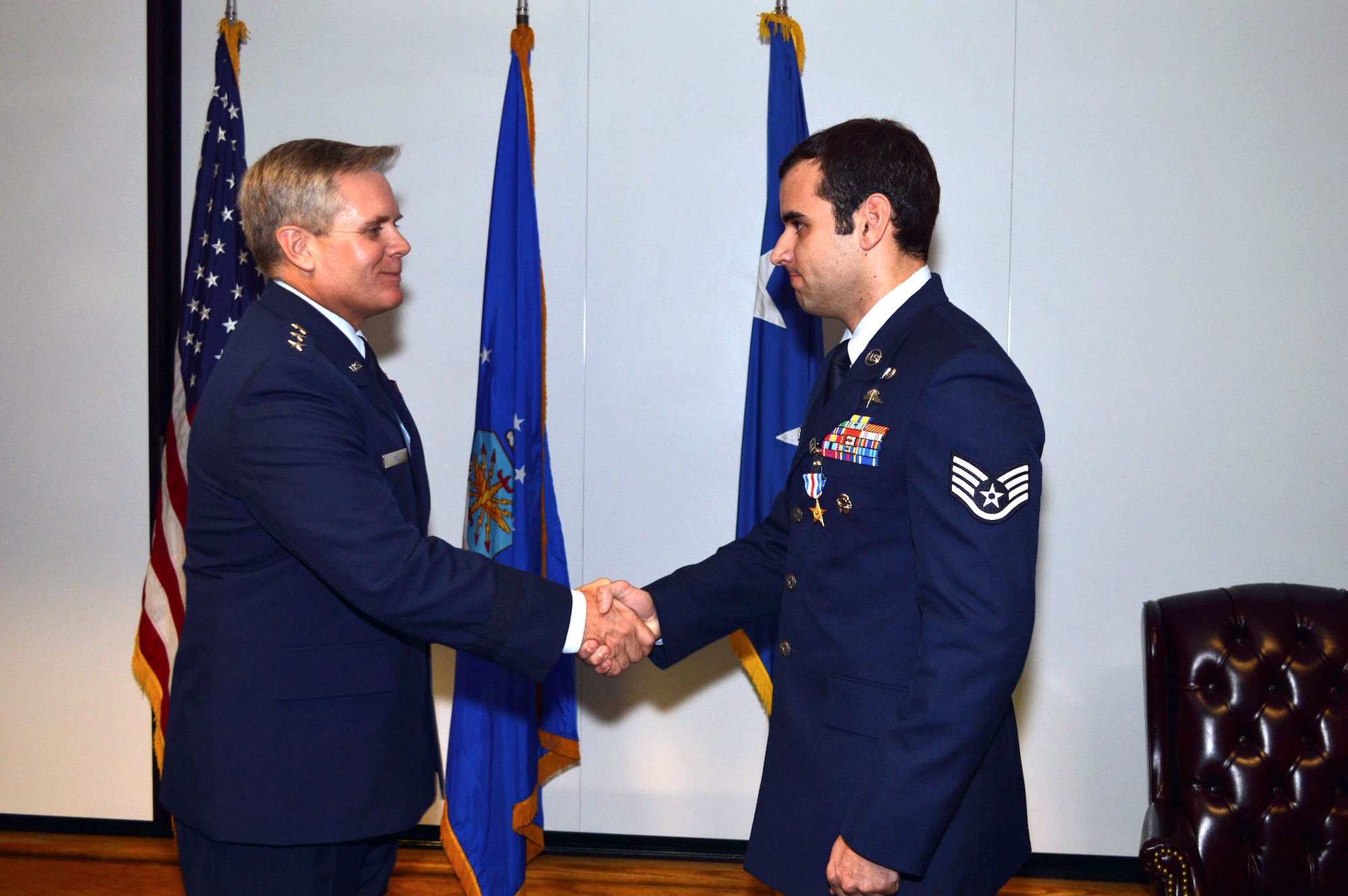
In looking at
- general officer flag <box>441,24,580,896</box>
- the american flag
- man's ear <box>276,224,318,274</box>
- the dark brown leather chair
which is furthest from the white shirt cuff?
the american flag

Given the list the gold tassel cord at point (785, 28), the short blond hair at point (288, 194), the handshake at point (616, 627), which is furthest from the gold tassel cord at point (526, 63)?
the handshake at point (616, 627)

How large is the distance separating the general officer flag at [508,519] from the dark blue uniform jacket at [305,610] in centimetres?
100

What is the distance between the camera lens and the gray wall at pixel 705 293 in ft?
10.1

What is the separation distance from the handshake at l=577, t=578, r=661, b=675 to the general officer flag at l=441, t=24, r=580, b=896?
723 mm

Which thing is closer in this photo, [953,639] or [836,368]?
[953,639]

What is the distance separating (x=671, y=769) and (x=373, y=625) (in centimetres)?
166

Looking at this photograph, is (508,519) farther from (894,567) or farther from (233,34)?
(233,34)

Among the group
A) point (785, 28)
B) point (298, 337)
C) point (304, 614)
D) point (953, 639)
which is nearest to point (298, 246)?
point (298, 337)

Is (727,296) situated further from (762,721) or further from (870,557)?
(870,557)

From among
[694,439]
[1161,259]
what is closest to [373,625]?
[694,439]

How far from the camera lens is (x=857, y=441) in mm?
1696

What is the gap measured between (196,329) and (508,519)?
1.07 m

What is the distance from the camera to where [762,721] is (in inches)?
128

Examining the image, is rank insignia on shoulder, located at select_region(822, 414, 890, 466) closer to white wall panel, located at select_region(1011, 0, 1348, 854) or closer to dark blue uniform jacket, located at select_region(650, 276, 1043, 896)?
dark blue uniform jacket, located at select_region(650, 276, 1043, 896)
